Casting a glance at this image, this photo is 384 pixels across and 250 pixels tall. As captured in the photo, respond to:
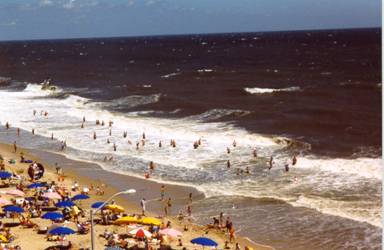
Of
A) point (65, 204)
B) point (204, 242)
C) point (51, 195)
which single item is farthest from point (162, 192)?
point (204, 242)

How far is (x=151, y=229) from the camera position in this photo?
89.8ft

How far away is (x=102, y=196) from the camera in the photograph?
34.2 meters


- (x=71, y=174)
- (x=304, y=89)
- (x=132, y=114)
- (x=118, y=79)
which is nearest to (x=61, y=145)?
(x=71, y=174)

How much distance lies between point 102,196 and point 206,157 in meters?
10.6

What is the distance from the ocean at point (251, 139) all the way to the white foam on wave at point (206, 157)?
0.30 feet

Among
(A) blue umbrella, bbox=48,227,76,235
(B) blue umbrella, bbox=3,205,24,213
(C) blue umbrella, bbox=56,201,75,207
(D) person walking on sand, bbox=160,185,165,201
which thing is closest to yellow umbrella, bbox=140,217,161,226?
(A) blue umbrella, bbox=48,227,76,235

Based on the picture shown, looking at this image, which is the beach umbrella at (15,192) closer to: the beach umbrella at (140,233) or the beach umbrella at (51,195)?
the beach umbrella at (51,195)

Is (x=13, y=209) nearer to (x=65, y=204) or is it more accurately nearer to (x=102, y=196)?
(x=65, y=204)

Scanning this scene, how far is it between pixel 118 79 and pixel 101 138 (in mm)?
59922

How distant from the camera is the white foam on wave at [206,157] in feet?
114

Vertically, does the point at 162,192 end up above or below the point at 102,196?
above

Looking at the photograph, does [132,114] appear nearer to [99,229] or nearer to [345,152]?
[345,152]

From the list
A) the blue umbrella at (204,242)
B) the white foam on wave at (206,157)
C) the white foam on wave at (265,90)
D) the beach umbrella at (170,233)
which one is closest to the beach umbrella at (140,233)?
the beach umbrella at (170,233)

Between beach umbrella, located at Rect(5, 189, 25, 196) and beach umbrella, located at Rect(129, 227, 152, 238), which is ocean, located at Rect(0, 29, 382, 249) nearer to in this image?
beach umbrella, located at Rect(129, 227, 152, 238)
